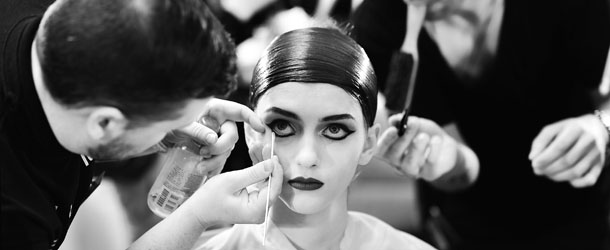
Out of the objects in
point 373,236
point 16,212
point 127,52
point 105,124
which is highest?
point 127,52

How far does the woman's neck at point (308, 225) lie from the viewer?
1.46 metres

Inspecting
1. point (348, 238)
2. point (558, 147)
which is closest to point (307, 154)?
point (348, 238)

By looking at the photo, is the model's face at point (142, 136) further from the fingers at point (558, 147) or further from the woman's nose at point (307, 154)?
the fingers at point (558, 147)

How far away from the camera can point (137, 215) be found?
7.41 feet

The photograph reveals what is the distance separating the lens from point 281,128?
1.37 m

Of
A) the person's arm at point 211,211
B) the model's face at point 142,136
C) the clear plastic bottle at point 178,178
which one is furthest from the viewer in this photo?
the clear plastic bottle at point 178,178

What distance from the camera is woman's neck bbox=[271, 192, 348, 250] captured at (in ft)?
4.78

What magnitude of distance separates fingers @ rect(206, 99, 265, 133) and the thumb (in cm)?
9

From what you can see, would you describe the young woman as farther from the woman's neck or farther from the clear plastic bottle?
the clear plastic bottle

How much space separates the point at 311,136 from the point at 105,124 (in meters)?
0.38

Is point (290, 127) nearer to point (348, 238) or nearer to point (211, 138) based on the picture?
point (211, 138)

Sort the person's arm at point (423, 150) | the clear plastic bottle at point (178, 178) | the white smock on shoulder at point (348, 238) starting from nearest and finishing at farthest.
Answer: the clear plastic bottle at point (178, 178), the white smock on shoulder at point (348, 238), the person's arm at point (423, 150)

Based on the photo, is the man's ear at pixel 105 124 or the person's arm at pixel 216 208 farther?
the person's arm at pixel 216 208

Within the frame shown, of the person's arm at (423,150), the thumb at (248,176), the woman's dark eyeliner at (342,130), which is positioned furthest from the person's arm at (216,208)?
the person's arm at (423,150)
